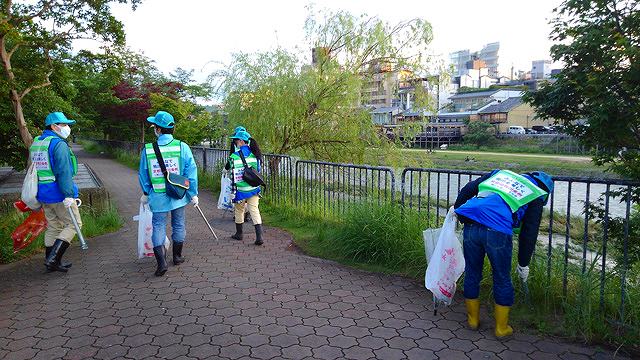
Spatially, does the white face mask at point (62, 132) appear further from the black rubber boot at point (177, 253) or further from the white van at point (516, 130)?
the white van at point (516, 130)

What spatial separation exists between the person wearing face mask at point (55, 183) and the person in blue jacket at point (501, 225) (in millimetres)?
4223

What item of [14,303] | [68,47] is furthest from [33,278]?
[68,47]

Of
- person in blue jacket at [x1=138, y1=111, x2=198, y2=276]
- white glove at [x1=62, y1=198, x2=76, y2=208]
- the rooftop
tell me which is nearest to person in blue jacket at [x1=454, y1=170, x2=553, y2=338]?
person in blue jacket at [x1=138, y1=111, x2=198, y2=276]

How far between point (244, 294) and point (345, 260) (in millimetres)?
1559

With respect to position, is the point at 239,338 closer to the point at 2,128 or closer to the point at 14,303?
the point at 14,303

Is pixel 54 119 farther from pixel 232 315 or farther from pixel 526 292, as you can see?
pixel 526 292

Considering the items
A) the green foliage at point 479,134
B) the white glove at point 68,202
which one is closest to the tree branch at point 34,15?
the white glove at point 68,202

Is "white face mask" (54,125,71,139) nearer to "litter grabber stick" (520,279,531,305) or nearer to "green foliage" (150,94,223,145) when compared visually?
"litter grabber stick" (520,279,531,305)

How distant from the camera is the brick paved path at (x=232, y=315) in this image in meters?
3.30

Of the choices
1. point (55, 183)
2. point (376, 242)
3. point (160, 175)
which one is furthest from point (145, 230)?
point (376, 242)

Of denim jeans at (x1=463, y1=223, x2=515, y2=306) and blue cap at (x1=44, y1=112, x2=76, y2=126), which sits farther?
blue cap at (x1=44, y1=112, x2=76, y2=126)

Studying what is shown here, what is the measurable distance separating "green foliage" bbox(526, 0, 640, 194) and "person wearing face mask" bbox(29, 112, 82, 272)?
18.7 ft

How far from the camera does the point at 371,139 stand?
1151cm

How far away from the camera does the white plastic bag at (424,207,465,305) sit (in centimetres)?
369
